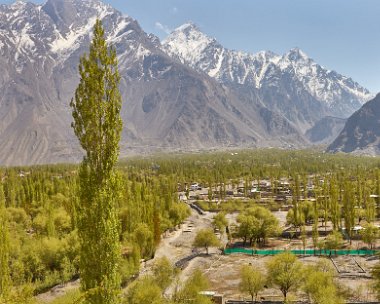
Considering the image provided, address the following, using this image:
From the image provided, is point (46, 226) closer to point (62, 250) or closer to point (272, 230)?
point (62, 250)

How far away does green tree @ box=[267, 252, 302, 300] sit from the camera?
46312mm

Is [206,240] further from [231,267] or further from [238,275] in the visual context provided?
[238,275]

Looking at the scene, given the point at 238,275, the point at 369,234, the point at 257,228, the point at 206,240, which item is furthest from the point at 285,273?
the point at 257,228

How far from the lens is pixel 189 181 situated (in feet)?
611

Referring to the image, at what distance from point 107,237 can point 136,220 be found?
5733 centimetres

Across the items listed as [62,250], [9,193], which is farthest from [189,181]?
[62,250]

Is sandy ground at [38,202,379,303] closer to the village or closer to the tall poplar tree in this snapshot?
the village

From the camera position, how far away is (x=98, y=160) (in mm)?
18391

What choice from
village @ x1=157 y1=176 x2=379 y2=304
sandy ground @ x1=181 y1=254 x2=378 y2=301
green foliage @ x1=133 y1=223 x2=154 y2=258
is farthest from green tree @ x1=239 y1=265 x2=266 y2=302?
green foliage @ x1=133 y1=223 x2=154 y2=258

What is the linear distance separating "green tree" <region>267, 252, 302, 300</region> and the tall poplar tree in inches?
1282

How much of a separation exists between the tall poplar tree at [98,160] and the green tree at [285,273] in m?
32.6

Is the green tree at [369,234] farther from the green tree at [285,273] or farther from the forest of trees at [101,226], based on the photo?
the green tree at [285,273]

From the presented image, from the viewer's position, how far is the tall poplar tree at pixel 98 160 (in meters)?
18.1

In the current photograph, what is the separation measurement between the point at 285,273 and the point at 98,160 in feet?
115
